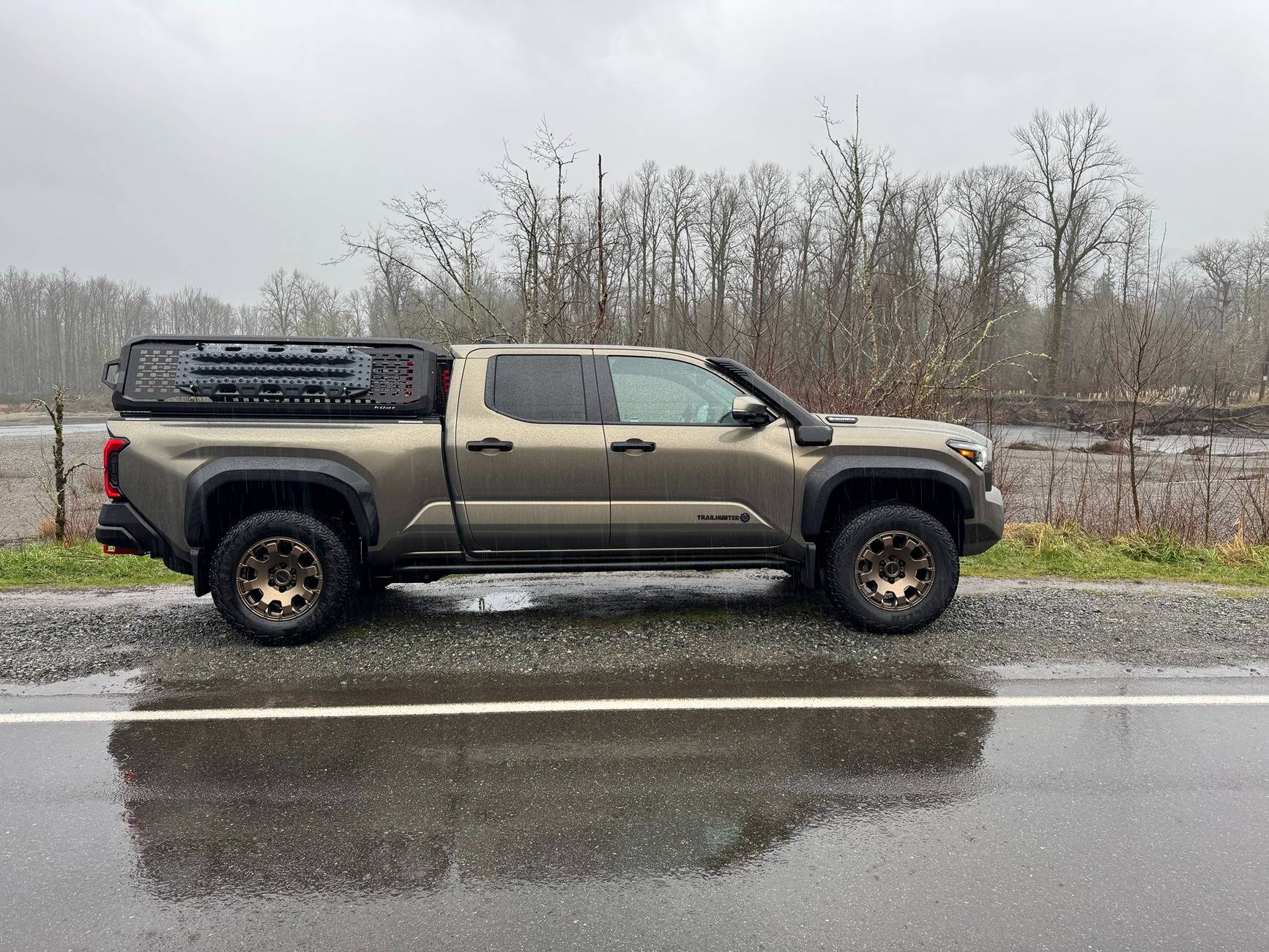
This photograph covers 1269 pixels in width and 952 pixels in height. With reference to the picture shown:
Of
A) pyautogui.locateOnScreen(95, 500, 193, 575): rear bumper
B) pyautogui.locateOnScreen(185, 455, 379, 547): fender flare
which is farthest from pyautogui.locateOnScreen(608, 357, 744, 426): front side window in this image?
pyautogui.locateOnScreen(95, 500, 193, 575): rear bumper

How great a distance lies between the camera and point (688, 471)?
5.68 metres

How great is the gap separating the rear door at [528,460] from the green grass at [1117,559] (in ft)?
14.0

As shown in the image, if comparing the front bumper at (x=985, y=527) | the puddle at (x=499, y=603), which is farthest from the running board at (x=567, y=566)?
the front bumper at (x=985, y=527)

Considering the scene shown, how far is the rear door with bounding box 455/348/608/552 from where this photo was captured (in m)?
5.55

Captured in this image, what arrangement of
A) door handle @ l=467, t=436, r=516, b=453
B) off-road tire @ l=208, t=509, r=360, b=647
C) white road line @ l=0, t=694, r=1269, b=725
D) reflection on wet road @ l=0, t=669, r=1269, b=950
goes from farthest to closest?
door handle @ l=467, t=436, r=516, b=453
off-road tire @ l=208, t=509, r=360, b=647
white road line @ l=0, t=694, r=1269, b=725
reflection on wet road @ l=0, t=669, r=1269, b=950

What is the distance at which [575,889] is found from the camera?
2.80 metres

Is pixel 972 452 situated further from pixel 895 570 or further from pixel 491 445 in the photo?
pixel 491 445

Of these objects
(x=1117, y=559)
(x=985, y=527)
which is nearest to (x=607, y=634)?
(x=985, y=527)

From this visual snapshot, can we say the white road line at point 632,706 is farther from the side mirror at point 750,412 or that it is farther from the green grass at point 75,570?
Answer: the green grass at point 75,570

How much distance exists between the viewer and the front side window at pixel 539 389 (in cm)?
569

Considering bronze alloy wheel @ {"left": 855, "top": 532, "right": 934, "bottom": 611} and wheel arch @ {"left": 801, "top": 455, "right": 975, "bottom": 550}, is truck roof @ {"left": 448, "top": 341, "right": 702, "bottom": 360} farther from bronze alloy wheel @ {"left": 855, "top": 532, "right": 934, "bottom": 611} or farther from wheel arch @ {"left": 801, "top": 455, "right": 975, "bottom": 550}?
bronze alloy wheel @ {"left": 855, "top": 532, "right": 934, "bottom": 611}

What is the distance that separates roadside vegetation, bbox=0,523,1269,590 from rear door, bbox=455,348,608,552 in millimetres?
3875

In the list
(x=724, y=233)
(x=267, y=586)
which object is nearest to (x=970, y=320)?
(x=267, y=586)

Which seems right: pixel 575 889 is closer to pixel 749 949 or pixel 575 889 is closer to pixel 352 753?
pixel 749 949
